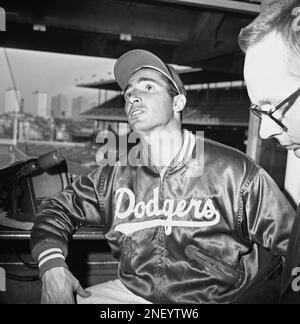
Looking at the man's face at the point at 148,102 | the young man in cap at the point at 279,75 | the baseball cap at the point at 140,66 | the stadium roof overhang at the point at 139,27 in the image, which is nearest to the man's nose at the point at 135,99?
the man's face at the point at 148,102

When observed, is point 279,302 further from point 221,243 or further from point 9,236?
point 9,236

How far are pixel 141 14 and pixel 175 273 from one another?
2507 mm

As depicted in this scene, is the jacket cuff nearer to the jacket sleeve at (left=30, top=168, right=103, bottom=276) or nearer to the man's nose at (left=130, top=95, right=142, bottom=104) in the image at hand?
the jacket sleeve at (left=30, top=168, right=103, bottom=276)

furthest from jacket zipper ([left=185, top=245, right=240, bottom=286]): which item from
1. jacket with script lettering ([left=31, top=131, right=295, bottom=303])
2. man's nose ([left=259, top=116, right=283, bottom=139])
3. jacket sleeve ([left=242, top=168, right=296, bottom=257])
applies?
man's nose ([left=259, top=116, right=283, bottom=139])

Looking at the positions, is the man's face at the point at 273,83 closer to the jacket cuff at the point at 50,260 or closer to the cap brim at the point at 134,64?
the cap brim at the point at 134,64

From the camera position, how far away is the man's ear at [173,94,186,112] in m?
1.58

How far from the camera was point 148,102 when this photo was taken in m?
1.50

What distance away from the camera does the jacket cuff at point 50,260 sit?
1.37 metres

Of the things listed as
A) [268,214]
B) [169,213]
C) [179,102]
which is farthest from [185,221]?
[179,102]

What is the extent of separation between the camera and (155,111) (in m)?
1.50

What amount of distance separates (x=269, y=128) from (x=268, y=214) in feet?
1.27

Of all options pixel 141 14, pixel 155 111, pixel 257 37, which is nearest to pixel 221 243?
pixel 155 111

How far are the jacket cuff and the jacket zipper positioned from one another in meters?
0.54

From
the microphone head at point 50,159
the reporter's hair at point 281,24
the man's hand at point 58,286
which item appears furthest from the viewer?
the microphone head at point 50,159
